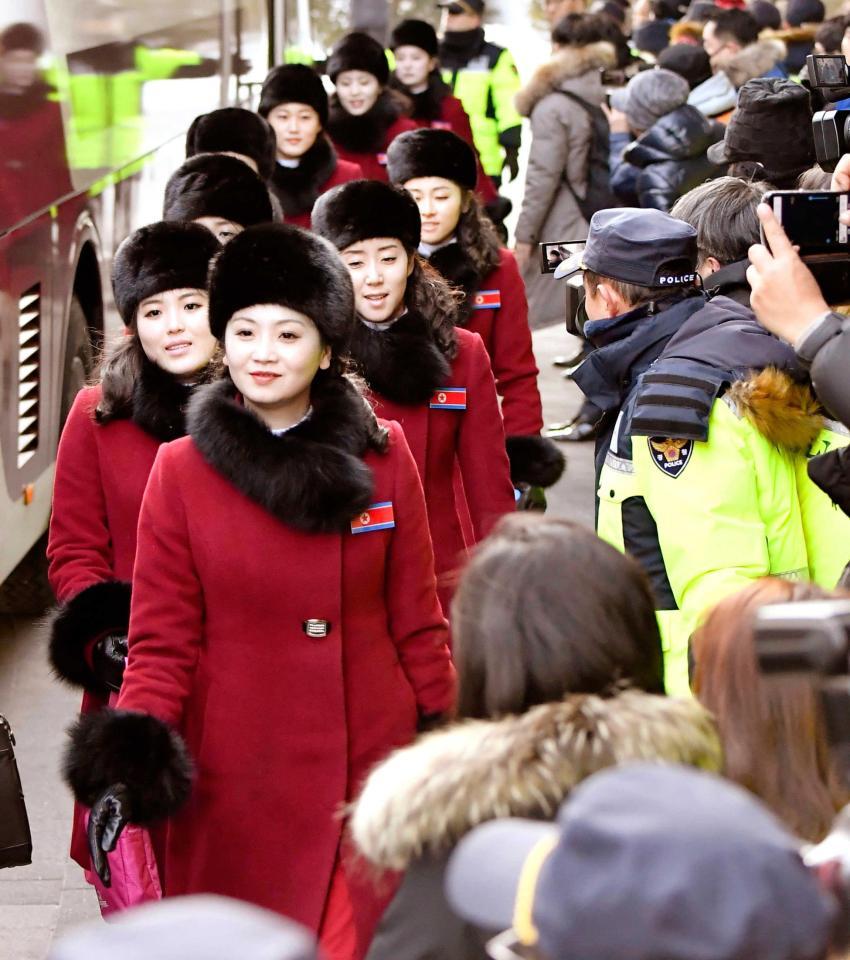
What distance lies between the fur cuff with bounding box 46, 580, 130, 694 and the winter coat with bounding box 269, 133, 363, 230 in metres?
4.52

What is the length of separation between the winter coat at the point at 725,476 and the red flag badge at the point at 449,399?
1.33 metres

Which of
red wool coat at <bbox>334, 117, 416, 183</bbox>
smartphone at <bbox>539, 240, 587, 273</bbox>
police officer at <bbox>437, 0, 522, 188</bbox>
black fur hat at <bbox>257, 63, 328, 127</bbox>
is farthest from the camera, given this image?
police officer at <bbox>437, 0, 522, 188</bbox>

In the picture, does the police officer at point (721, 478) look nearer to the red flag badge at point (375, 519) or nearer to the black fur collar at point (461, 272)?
the red flag badge at point (375, 519)

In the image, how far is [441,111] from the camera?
11.7 meters

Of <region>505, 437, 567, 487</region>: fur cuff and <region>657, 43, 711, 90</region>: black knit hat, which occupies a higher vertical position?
<region>657, 43, 711, 90</region>: black knit hat

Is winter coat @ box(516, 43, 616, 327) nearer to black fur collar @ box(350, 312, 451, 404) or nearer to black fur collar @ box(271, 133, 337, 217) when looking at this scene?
black fur collar @ box(271, 133, 337, 217)

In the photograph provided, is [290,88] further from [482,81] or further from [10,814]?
[10,814]

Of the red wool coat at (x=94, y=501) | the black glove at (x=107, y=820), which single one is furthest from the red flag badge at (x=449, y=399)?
the black glove at (x=107, y=820)

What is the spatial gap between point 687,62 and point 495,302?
4.84 m

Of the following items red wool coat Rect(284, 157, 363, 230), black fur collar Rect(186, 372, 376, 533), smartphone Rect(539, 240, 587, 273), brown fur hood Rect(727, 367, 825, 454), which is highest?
brown fur hood Rect(727, 367, 825, 454)

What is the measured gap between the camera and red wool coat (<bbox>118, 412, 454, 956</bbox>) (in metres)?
3.58

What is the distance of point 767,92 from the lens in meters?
6.11

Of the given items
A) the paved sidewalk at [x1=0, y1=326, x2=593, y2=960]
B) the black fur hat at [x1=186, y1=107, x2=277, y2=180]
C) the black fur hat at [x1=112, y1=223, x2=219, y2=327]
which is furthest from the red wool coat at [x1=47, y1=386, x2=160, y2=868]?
the black fur hat at [x1=186, y1=107, x2=277, y2=180]

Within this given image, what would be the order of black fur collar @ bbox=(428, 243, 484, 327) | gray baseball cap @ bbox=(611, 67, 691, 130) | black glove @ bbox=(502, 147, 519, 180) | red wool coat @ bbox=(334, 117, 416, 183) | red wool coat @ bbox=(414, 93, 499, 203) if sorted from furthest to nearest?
black glove @ bbox=(502, 147, 519, 180)
red wool coat @ bbox=(414, 93, 499, 203)
red wool coat @ bbox=(334, 117, 416, 183)
gray baseball cap @ bbox=(611, 67, 691, 130)
black fur collar @ bbox=(428, 243, 484, 327)
